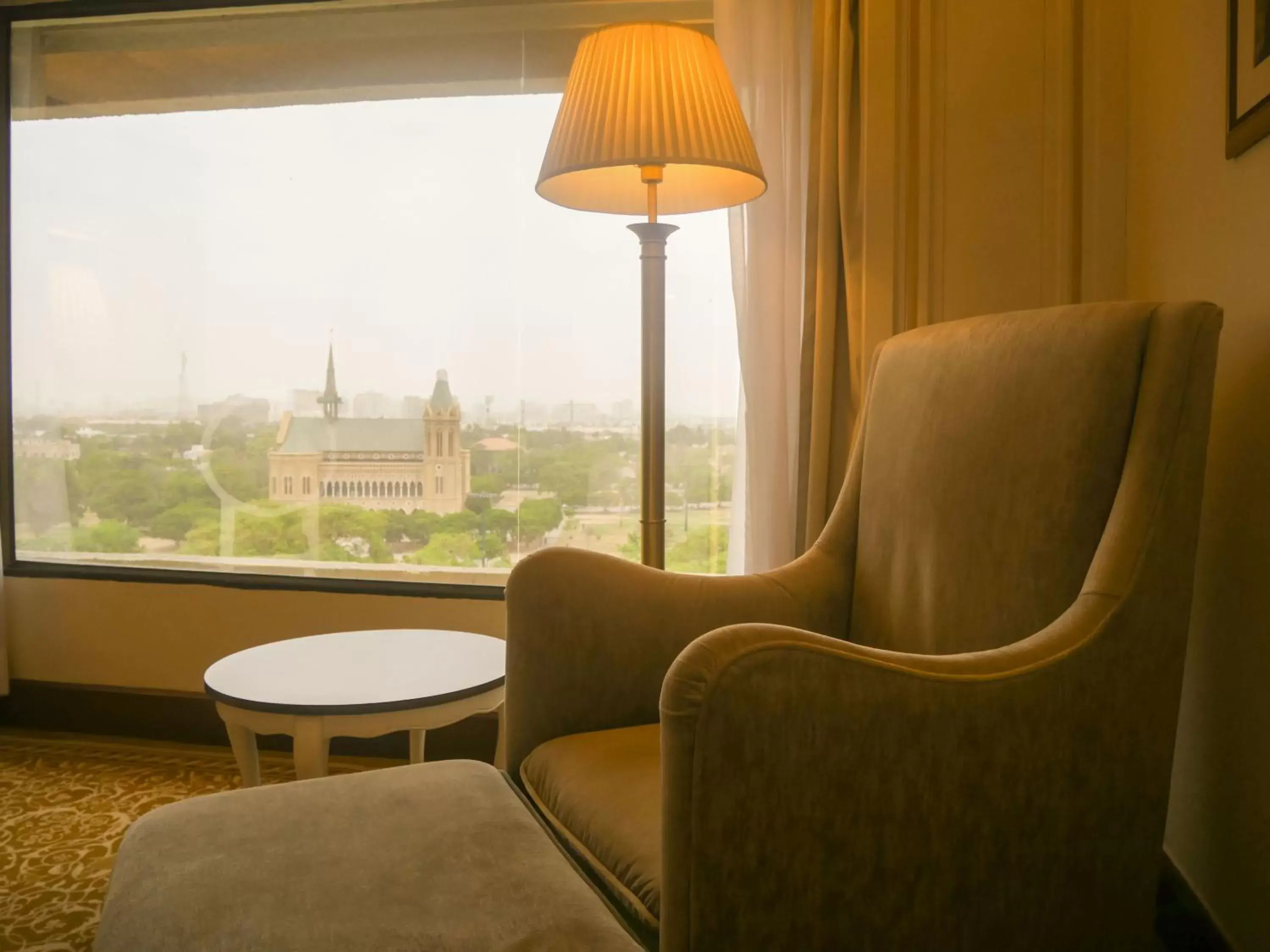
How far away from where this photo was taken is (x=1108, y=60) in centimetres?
194

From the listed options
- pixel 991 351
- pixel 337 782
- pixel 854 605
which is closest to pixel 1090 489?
pixel 991 351

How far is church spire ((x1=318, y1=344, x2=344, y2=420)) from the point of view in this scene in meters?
2.76

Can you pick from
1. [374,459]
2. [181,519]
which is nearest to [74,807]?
[181,519]

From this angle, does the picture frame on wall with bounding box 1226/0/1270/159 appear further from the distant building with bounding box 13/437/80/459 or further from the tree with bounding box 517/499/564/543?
the distant building with bounding box 13/437/80/459

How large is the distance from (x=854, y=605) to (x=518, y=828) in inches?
28.4

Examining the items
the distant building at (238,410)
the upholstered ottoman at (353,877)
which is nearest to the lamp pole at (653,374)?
the upholstered ottoman at (353,877)

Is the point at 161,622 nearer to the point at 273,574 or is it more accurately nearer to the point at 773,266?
the point at 273,574

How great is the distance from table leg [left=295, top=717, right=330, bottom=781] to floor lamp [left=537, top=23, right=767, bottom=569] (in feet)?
2.15

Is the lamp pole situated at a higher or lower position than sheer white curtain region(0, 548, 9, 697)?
higher

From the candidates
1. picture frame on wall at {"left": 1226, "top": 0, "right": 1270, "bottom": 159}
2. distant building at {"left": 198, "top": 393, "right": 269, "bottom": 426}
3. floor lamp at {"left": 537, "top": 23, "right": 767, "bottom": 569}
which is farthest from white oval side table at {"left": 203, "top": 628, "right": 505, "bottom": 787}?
picture frame on wall at {"left": 1226, "top": 0, "right": 1270, "bottom": 159}

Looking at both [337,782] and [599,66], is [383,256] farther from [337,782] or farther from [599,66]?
[337,782]

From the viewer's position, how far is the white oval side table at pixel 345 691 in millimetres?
1463

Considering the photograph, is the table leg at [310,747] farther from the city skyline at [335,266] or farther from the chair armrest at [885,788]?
the city skyline at [335,266]

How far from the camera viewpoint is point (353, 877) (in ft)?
3.09
